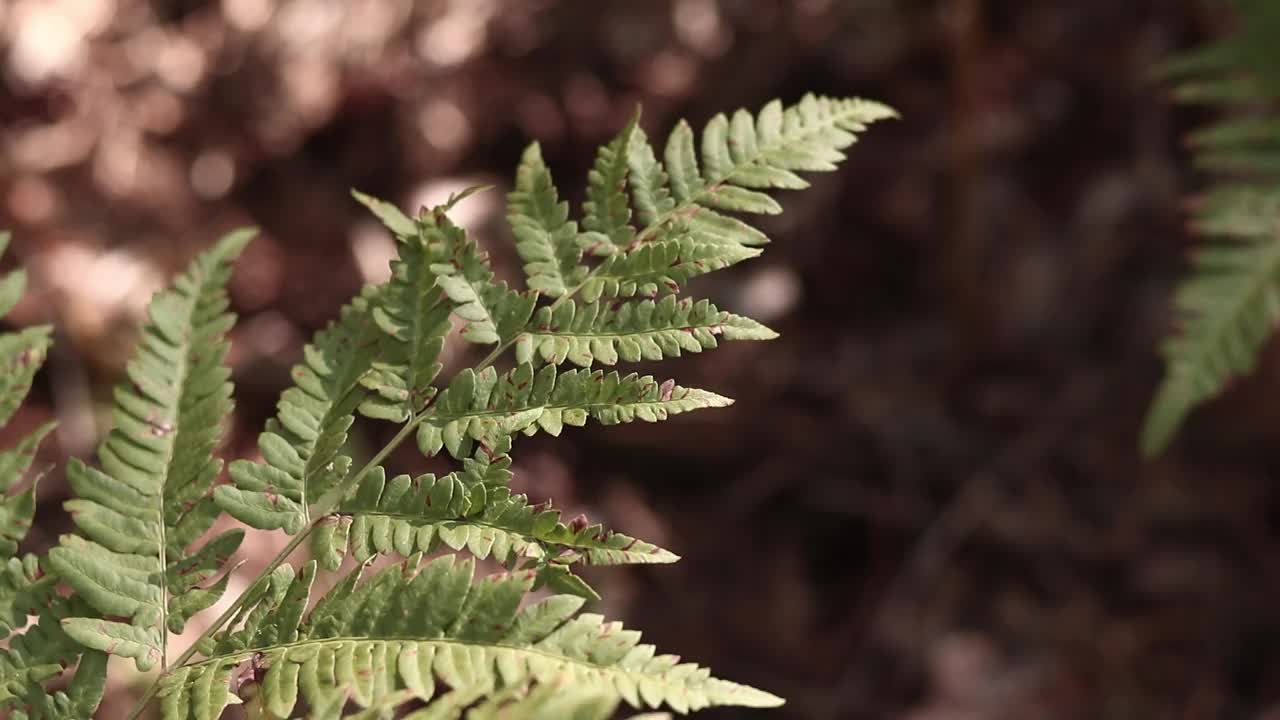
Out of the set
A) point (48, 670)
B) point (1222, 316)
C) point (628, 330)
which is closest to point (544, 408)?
point (628, 330)

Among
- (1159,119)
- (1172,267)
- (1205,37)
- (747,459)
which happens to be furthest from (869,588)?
(1205,37)

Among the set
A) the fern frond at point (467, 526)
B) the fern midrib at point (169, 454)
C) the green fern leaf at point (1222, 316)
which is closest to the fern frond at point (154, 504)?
the fern midrib at point (169, 454)

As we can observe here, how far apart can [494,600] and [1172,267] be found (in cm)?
279

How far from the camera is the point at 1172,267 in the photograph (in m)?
3.22

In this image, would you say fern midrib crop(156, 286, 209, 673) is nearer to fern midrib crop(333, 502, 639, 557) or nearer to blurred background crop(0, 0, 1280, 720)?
fern midrib crop(333, 502, 639, 557)

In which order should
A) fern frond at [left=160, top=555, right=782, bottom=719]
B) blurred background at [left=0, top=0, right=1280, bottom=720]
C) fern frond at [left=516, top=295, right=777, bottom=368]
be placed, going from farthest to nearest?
blurred background at [left=0, top=0, right=1280, bottom=720], fern frond at [left=516, top=295, right=777, bottom=368], fern frond at [left=160, top=555, right=782, bottom=719]

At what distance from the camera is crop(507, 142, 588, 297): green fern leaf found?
1.16 meters

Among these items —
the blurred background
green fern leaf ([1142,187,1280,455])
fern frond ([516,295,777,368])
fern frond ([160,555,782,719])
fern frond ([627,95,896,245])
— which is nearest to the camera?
fern frond ([160,555,782,719])

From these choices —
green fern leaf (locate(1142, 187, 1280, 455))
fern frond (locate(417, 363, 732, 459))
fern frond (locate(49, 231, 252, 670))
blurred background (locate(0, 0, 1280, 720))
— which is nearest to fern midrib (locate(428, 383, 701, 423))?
fern frond (locate(417, 363, 732, 459))

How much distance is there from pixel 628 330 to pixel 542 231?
0.15 metres

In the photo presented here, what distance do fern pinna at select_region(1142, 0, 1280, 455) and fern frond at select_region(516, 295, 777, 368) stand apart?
1.25 meters

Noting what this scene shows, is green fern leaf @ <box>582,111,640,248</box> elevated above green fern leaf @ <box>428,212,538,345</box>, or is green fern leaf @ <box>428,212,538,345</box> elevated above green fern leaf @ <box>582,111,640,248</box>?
green fern leaf @ <box>582,111,640,248</box>

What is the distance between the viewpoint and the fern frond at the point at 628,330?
42.4 inches

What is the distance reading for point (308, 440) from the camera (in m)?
1.12
